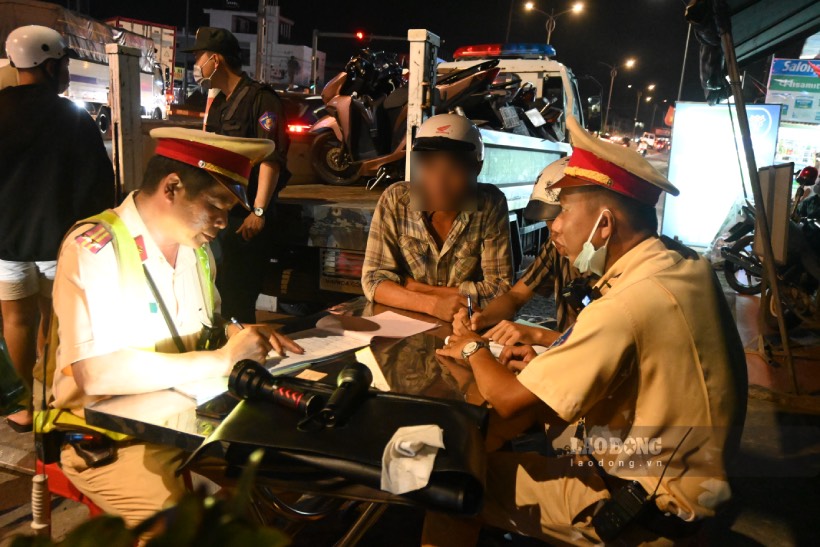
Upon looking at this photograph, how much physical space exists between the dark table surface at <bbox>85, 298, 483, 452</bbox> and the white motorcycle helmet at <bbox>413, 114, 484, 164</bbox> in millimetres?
894

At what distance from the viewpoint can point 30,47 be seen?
3.44m

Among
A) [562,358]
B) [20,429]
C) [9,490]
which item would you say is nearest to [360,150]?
[20,429]

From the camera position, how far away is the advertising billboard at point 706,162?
10.9 meters

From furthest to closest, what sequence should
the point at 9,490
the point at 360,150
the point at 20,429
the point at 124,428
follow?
the point at 360,150 → the point at 20,429 → the point at 9,490 → the point at 124,428

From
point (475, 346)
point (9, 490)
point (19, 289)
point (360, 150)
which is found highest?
point (360, 150)

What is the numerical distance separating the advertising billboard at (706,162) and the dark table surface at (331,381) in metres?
9.88

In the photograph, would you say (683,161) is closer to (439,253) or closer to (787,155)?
(439,253)

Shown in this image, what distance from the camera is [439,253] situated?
11.2 feet

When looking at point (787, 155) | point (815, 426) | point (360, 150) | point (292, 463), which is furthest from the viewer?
point (787, 155)

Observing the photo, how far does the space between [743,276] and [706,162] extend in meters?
2.65

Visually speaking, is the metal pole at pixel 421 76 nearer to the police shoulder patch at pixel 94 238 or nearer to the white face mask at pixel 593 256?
the white face mask at pixel 593 256

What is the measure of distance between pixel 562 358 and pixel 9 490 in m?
2.96

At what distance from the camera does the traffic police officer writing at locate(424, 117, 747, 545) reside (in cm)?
169

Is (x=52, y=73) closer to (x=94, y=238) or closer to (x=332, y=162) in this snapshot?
(x=94, y=238)
